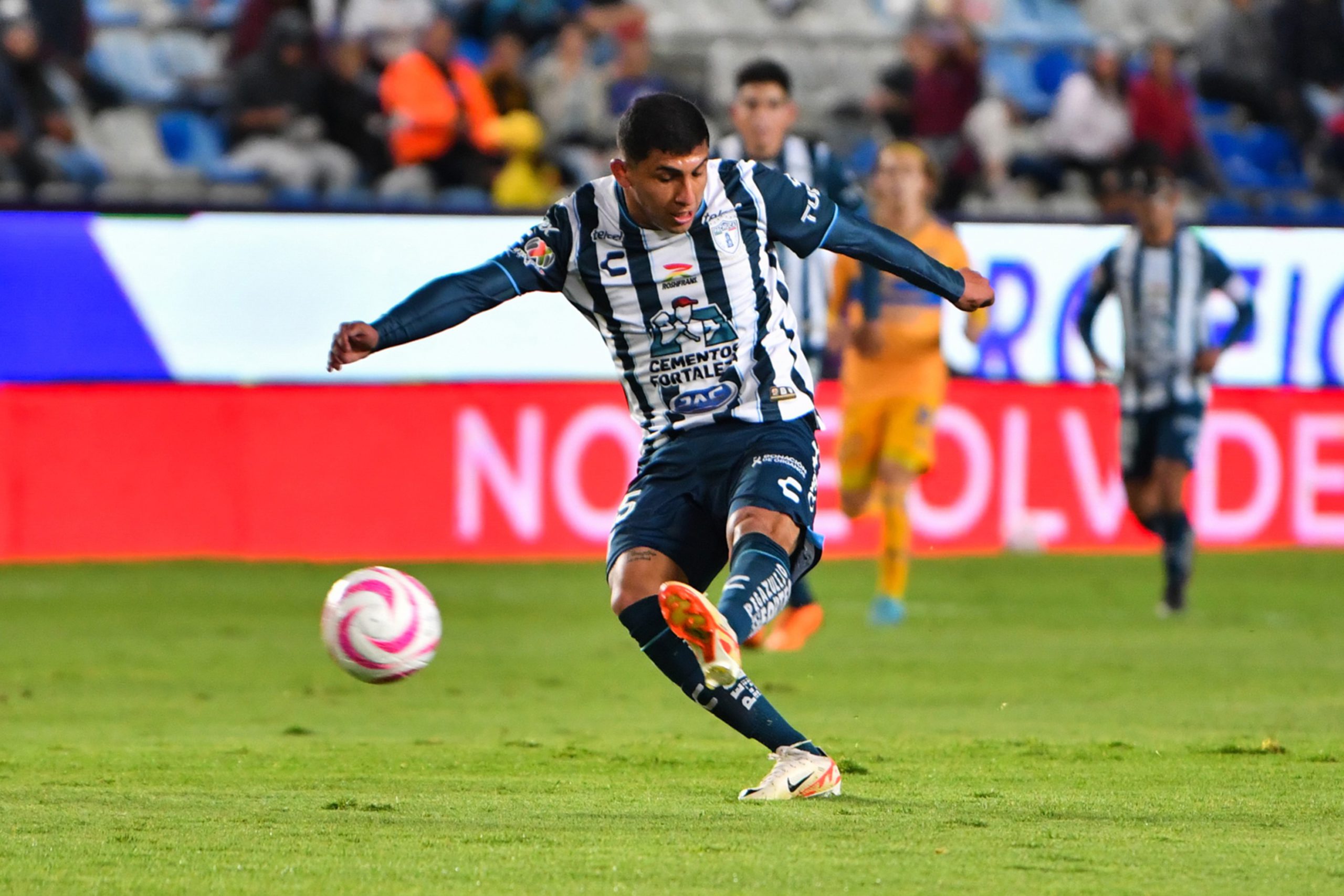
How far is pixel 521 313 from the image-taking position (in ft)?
46.1

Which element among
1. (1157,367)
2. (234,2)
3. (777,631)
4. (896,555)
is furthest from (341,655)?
(234,2)

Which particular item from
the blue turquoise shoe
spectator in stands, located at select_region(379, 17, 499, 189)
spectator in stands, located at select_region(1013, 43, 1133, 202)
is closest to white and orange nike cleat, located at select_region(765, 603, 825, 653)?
the blue turquoise shoe

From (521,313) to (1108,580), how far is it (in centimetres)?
410

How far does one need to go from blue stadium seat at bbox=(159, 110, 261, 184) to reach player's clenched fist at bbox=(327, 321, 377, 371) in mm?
10158

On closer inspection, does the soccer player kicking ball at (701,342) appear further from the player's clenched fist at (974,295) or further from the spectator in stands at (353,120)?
the spectator in stands at (353,120)

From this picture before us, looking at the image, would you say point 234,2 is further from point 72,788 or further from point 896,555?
point 72,788

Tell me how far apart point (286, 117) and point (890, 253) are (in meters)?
9.68

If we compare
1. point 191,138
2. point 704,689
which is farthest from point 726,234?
point 191,138

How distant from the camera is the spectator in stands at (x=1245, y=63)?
18625 millimetres

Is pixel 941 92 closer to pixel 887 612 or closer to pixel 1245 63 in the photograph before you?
pixel 1245 63

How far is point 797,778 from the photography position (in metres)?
5.69

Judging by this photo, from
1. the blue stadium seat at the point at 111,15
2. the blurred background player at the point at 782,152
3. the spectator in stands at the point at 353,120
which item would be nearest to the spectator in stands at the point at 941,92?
the spectator in stands at the point at 353,120

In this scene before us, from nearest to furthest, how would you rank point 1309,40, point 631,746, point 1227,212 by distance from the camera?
point 631,746 < point 1227,212 < point 1309,40

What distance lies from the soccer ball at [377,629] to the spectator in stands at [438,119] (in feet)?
31.1
